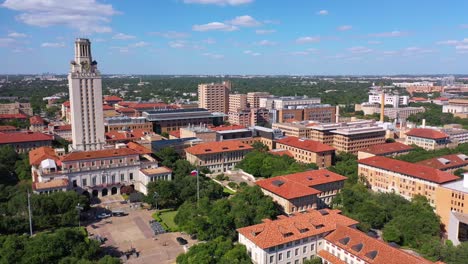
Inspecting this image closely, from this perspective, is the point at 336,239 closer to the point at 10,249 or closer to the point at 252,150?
the point at 10,249

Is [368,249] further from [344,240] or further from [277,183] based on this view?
[277,183]

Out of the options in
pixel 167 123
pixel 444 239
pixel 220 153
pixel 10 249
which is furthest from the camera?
pixel 167 123

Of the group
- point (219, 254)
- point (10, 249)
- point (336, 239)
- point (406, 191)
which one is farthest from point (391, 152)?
point (10, 249)

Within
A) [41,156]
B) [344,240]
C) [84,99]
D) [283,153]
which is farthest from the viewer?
[283,153]

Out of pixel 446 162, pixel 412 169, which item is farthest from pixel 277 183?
pixel 446 162

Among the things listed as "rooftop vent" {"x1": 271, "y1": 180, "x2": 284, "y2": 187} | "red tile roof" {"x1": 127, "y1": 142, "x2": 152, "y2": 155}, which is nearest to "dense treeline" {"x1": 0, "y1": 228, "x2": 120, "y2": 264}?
"rooftop vent" {"x1": 271, "y1": 180, "x2": 284, "y2": 187}

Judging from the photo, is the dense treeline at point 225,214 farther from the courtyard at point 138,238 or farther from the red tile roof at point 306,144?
the red tile roof at point 306,144

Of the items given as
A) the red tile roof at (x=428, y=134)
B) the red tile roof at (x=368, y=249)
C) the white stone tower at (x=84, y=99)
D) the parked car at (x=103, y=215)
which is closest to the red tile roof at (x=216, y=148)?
the white stone tower at (x=84, y=99)
